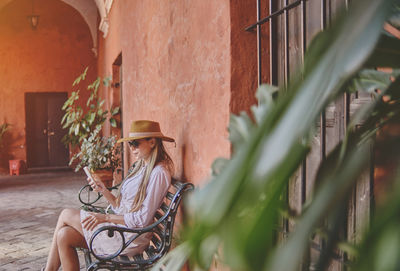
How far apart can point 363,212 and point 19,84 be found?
12.3 m

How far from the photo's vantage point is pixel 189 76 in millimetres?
2811

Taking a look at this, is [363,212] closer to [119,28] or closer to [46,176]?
[119,28]

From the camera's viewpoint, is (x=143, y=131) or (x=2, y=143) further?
(x=2, y=143)

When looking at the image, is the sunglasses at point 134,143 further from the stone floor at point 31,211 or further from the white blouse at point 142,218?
the stone floor at point 31,211

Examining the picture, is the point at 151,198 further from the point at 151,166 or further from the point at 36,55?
the point at 36,55

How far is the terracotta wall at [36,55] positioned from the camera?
12.1 meters

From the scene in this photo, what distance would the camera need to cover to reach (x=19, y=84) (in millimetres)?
12125

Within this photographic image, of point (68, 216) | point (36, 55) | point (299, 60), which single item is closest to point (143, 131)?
point (68, 216)

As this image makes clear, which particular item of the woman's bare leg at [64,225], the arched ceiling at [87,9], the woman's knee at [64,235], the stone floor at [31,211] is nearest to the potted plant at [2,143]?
the stone floor at [31,211]

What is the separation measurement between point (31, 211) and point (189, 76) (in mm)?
4695

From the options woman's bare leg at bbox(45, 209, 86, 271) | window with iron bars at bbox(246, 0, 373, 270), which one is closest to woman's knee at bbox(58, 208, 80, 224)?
woman's bare leg at bbox(45, 209, 86, 271)

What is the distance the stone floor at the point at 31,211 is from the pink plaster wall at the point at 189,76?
1888mm

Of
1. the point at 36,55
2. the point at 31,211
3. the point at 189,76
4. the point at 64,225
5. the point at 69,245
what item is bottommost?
the point at 31,211

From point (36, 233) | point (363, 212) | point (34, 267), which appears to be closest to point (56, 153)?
point (36, 233)
